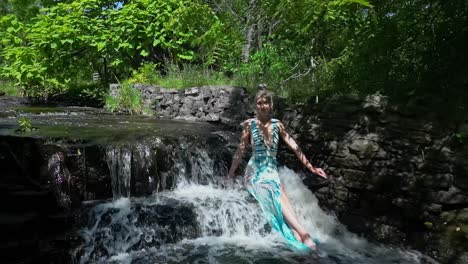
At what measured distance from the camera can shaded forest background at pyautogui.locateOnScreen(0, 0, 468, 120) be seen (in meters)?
4.36

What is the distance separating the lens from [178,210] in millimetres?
6031

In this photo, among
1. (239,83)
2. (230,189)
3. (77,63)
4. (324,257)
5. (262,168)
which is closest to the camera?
(262,168)

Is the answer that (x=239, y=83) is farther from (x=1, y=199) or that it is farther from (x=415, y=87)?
(x=1, y=199)

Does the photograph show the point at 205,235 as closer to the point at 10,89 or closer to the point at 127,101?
the point at 127,101

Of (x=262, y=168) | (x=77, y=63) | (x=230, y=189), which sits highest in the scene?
(x=77, y=63)

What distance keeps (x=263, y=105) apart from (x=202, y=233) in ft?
8.73

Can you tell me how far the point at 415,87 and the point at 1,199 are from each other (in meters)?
6.00

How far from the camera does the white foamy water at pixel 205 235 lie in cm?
525

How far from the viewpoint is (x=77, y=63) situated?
52.5 ft

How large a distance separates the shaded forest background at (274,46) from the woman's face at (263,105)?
0.64 meters

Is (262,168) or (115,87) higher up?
(115,87)

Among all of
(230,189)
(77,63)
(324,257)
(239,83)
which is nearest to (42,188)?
(230,189)

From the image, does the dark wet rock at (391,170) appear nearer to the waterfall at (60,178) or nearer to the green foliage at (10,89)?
the waterfall at (60,178)

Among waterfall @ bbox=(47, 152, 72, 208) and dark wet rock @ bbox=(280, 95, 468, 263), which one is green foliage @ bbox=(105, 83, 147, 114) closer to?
waterfall @ bbox=(47, 152, 72, 208)
